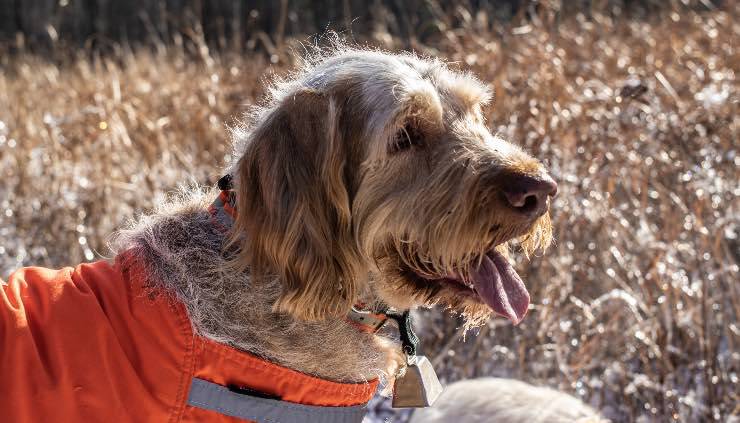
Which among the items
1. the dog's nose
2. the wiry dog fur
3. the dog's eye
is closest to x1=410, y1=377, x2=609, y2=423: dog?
the wiry dog fur

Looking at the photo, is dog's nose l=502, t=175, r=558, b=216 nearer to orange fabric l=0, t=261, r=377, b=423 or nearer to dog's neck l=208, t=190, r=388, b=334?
dog's neck l=208, t=190, r=388, b=334

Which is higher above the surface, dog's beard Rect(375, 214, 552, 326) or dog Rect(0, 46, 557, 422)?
dog Rect(0, 46, 557, 422)

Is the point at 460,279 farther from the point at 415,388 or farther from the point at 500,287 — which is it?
the point at 415,388

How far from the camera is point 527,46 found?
610 centimetres

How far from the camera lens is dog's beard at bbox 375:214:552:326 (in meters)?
2.51

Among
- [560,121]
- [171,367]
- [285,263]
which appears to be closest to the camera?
[171,367]

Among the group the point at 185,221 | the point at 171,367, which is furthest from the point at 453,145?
the point at 171,367

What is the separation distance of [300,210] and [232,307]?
0.33 metres

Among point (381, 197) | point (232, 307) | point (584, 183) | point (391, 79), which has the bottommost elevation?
point (584, 183)

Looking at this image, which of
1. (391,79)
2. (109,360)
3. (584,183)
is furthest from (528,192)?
(584,183)

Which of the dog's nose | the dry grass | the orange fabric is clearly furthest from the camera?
the dry grass

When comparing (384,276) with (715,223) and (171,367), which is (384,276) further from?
(715,223)

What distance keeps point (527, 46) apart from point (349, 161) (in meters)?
3.87

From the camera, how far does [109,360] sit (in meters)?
2.23
